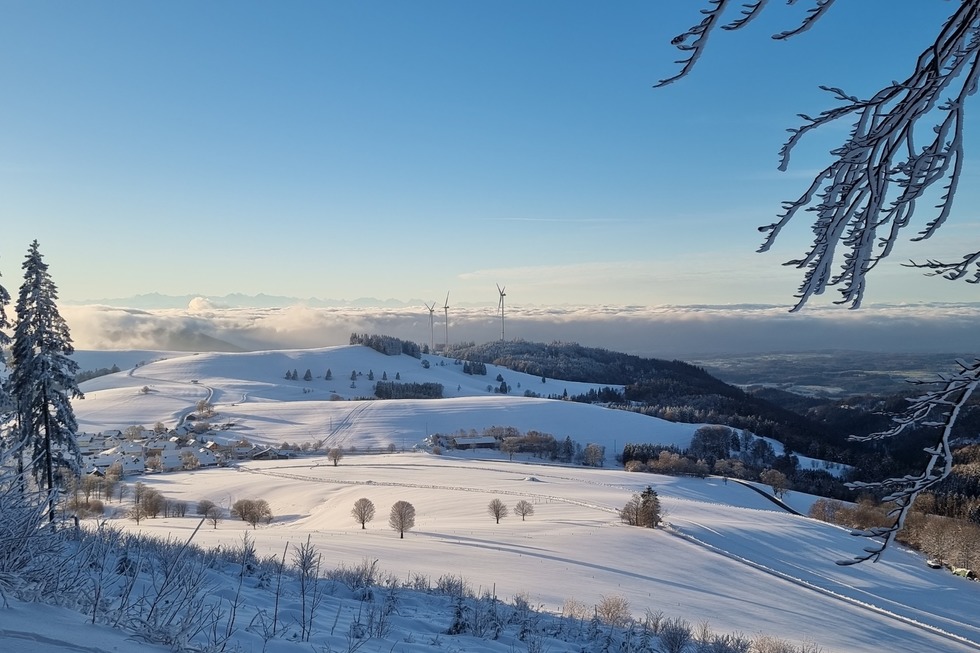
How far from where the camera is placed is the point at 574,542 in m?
28.1

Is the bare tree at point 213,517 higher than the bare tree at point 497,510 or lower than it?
lower

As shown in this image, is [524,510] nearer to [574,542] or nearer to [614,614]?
[574,542]

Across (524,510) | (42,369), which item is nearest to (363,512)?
(524,510)

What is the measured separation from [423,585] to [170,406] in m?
122

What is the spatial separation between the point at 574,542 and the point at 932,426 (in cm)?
2671

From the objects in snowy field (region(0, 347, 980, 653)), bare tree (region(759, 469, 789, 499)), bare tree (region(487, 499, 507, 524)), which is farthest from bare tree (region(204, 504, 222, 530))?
bare tree (region(759, 469, 789, 499))

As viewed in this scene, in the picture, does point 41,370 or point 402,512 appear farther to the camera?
point 402,512

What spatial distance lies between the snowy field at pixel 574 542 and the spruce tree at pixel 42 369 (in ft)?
17.1

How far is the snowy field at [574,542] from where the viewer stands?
16672 millimetres

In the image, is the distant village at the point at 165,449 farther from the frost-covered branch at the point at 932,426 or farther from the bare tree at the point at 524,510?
the frost-covered branch at the point at 932,426

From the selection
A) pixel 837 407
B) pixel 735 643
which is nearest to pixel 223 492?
pixel 735 643

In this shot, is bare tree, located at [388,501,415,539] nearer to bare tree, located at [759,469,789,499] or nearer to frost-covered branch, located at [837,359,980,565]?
frost-covered branch, located at [837,359,980,565]

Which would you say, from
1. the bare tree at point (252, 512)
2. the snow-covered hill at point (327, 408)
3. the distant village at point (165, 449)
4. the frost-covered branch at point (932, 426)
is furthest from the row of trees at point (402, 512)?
the snow-covered hill at point (327, 408)

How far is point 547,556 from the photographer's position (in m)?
24.0
